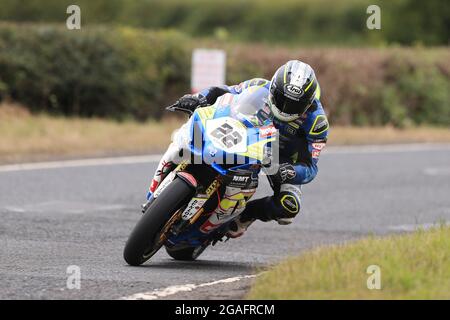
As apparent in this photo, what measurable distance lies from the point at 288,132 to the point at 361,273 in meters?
2.04

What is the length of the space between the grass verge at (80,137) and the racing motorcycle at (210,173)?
26.7 feet

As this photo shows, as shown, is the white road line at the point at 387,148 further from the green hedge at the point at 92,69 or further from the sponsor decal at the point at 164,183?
the sponsor decal at the point at 164,183

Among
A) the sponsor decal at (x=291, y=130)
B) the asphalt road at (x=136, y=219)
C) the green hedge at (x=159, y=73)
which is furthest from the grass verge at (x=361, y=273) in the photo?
the green hedge at (x=159, y=73)

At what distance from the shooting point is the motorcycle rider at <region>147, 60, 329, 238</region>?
813 centimetres

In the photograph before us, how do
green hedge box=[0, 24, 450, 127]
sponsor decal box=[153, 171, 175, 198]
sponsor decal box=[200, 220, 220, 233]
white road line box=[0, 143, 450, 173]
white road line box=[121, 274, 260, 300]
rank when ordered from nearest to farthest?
white road line box=[121, 274, 260, 300] < sponsor decal box=[153, 171, 175, 198] < sponsor decal box=[200, 220, 220, 233] < white road line box=[0, 143, 450, 173] < green hedge box=[0, 24, 450, 127]

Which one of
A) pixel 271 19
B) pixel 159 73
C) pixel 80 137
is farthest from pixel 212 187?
pixel 271 19

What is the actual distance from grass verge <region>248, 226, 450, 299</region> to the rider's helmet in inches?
43.0

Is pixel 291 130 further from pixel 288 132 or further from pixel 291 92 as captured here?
pixel 291 92

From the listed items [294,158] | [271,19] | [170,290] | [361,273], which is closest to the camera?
[361,273]

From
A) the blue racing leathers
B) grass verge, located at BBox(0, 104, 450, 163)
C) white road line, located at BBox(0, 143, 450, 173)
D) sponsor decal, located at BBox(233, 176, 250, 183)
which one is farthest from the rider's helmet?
grass verge, located at BBox(0, 104, 450, 163)

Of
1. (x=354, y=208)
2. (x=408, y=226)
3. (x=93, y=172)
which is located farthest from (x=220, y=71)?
(x=408, y=226)

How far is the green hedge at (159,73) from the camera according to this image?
21.7 metres

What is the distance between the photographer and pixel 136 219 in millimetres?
11781

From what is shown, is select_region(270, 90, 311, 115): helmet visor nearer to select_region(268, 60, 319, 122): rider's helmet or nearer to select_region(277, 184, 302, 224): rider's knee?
select_region(268, 60, 319, 122): rider's helmet
